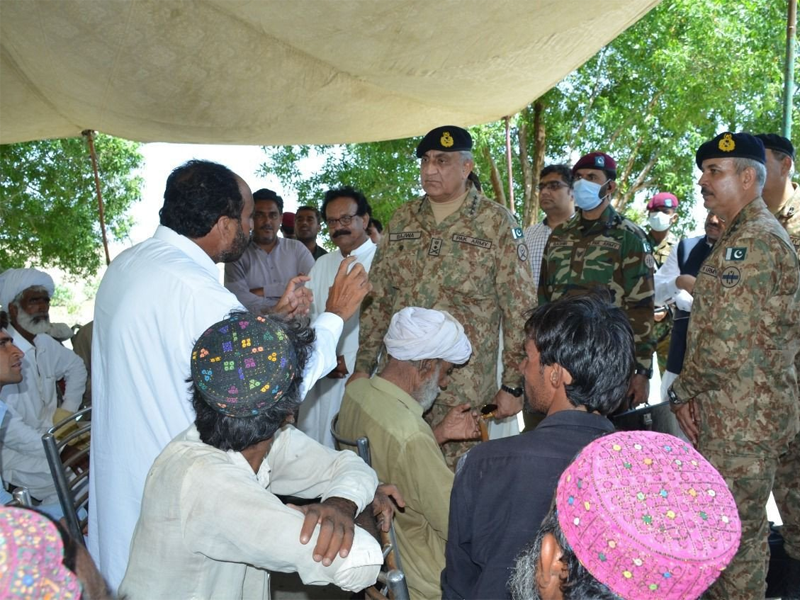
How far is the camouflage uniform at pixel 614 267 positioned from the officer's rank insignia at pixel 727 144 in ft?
3.25

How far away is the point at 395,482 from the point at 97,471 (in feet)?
3.42

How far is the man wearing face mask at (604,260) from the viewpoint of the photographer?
4055 mm

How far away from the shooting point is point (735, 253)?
298 centimetres

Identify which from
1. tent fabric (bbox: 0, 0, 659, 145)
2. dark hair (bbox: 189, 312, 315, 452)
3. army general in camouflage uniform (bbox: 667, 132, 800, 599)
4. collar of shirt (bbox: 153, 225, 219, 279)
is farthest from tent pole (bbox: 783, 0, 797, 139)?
dark hair (bbox: 189, 312, 315, 452)

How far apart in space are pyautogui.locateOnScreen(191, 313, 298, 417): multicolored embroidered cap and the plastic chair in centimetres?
47

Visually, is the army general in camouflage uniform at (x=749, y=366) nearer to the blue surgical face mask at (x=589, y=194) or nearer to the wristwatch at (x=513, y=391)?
the wristwatch at (x=513, y=391)

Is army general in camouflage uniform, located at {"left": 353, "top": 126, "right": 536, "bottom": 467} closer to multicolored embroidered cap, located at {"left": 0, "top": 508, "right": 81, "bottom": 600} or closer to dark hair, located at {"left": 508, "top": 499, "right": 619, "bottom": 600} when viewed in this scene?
dark hair, located at {"left": 508, "top": 499, "right": 619, "bottom": 600}

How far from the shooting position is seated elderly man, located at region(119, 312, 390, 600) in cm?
148

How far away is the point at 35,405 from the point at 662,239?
236 inches

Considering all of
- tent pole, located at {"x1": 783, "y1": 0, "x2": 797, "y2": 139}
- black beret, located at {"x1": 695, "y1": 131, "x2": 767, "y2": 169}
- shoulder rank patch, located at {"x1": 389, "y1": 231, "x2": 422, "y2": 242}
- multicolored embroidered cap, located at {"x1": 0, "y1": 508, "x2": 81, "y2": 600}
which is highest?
tent pole, located at {"x1": 783, "y1": 0, "x2": 797, "y2": 139}

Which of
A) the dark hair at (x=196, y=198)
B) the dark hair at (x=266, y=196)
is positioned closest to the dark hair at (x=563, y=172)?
the dark hair at (x=266, y=196)

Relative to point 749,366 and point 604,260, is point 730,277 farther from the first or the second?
point 604,260

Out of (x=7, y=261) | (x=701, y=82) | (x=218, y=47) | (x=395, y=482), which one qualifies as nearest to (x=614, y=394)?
(x=395, y=482)

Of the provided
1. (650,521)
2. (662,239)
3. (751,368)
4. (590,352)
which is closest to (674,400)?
(751,368)
